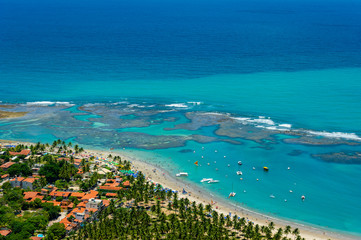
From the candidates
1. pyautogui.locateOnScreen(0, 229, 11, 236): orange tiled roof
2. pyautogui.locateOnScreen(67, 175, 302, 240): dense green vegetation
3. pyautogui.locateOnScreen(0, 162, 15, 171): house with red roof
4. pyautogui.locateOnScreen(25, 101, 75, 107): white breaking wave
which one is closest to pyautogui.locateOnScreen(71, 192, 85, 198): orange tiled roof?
pyautogui.locateOnScreen(67, 175, 302, 240): dense green vegetation

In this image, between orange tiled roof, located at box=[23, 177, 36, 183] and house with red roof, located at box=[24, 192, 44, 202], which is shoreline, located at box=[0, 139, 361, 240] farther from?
house with red roof, located at box=[24, 192, 44, 202]

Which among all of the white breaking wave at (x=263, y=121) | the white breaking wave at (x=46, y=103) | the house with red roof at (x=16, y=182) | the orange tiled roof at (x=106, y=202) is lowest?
the orange tiled roof at (x=106, y=202)

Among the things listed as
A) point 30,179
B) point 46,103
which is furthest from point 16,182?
point 46,103

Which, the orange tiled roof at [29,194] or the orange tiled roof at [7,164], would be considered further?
the orange tiled roof at [7,164]

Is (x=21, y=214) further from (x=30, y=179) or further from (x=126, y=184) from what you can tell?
(x=126, y=184)

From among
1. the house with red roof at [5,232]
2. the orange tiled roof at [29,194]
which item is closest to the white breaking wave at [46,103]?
the orange tiled roof at [29,194]

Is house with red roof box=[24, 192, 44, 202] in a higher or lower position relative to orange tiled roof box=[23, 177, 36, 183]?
lower

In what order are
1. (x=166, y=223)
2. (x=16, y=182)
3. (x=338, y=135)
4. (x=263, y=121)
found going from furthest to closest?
(x=263, y=121) < (x=338, y=135) < (x=16, y=182) < (x=166, y=223)

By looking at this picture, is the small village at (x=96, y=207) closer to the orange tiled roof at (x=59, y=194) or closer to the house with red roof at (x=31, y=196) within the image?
the orange tiled roof at (x=59, y=194)
